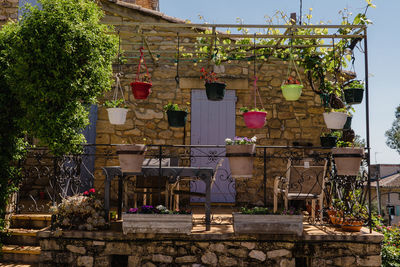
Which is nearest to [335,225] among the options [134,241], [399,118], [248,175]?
[248,175]

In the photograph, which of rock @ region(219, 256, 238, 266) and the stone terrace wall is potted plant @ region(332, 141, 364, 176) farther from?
the stone terrace wall

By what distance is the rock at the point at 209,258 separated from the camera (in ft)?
14.3

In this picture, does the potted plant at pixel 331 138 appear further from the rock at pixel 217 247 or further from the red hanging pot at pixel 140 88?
the red hanging pot at pixel 140 88

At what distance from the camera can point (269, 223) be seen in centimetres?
430

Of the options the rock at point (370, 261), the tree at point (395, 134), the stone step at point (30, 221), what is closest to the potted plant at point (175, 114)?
the stone step at point (30, 221)

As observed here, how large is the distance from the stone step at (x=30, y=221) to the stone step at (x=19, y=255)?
0.53 m

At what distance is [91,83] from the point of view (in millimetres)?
4609

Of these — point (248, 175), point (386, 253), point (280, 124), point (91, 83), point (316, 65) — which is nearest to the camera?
point (248, 175)

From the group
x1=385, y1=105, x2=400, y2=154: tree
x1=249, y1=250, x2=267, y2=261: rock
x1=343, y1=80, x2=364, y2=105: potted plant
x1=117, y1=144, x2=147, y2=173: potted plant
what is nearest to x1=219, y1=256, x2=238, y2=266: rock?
x1=249, y1=250, x2=267, y2=261: rock

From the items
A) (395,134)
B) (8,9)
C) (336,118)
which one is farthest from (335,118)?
(395,134)

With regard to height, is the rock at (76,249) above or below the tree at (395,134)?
below

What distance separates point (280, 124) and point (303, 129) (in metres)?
0.49

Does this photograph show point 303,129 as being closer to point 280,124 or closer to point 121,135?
point 280,124

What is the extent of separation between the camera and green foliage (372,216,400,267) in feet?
17.7
